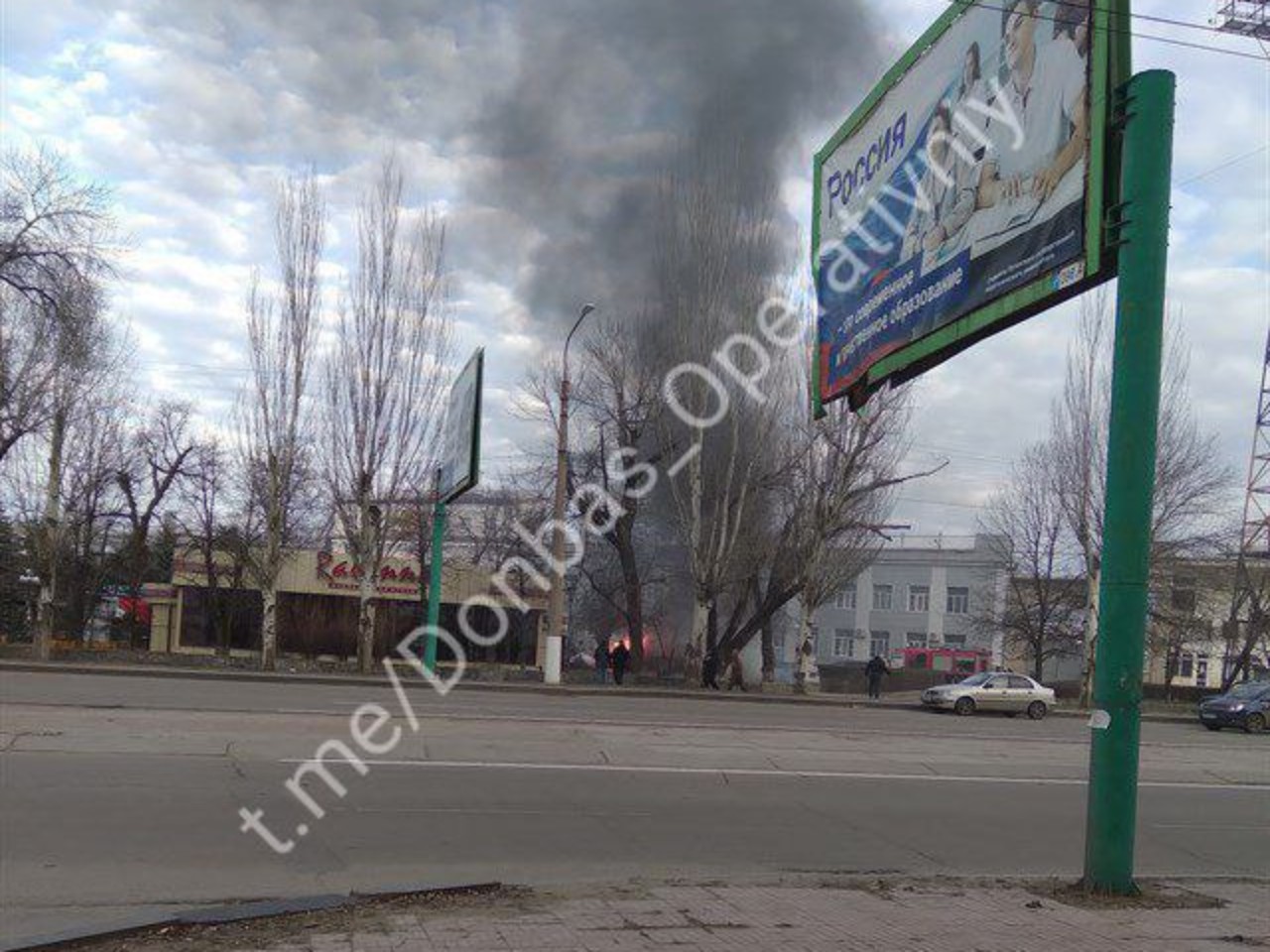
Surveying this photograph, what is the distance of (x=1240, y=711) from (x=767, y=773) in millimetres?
19139

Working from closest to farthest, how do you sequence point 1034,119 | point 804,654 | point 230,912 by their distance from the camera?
point 230,912, point 1034,119, point 804,654

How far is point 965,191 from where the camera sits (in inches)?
317

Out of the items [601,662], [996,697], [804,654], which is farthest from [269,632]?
[996,697]

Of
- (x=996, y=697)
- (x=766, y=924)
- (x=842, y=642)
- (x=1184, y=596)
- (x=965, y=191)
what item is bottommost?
(x=842, y=642)

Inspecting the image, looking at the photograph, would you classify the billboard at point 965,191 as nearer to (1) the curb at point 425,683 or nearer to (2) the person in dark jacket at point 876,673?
(1) the curb at point 425,683

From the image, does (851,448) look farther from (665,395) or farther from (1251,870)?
(1251,870)

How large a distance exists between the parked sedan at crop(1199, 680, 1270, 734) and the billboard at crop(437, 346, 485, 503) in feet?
61.0

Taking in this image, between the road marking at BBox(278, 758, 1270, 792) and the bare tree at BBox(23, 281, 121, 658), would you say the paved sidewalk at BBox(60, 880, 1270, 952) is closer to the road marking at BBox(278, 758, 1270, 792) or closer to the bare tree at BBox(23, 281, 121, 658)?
the road marking at BBox(278, 758, 1270, 792)

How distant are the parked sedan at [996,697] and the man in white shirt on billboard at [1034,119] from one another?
72.2 ft

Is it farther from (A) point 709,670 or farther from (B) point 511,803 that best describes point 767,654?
(B) point 511,803

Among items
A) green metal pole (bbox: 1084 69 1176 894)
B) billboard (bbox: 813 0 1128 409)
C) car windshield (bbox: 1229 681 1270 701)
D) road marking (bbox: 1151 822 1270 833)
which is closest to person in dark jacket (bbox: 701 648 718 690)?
car windshield (bbox: 1229 681 1270 701)

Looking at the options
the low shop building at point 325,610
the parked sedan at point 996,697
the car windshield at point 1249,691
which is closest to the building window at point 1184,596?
the car windshield at point 1249,691

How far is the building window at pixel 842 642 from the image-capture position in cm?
6700

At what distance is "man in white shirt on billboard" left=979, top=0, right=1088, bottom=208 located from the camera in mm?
7145
